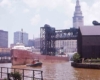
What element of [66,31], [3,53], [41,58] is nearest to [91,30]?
[41,58]

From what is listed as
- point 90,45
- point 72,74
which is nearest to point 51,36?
point 90,45

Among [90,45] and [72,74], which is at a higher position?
[90,45]

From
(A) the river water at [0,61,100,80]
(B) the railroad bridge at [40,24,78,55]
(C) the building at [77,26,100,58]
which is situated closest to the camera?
(A) the river water at [0,61,100,80]

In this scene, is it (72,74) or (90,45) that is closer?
(72,74)

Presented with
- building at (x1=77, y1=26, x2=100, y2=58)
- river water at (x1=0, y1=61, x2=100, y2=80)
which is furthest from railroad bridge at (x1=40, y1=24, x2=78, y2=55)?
river water at (x1=0, y1=61, x2=100, y2=80)

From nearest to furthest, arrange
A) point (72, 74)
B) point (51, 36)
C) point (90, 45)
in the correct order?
point (72, 74)
point (90, 45)
point (51, 36)

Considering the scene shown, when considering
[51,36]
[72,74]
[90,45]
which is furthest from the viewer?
[51,36]

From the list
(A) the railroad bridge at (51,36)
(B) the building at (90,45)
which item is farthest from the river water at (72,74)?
(A) the railroad bridge at (51,36)

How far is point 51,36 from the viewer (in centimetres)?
10488

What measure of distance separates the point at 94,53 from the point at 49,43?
166ft

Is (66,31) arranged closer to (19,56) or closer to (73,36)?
(73,36)

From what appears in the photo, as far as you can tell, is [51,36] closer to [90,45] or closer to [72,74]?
[90,45]

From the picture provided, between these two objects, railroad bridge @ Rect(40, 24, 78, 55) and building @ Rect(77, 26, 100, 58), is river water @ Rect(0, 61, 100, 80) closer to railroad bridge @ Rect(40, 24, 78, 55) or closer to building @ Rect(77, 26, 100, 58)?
building @ Rect(77, 26, 100, 58)

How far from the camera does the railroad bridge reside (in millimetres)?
100188
